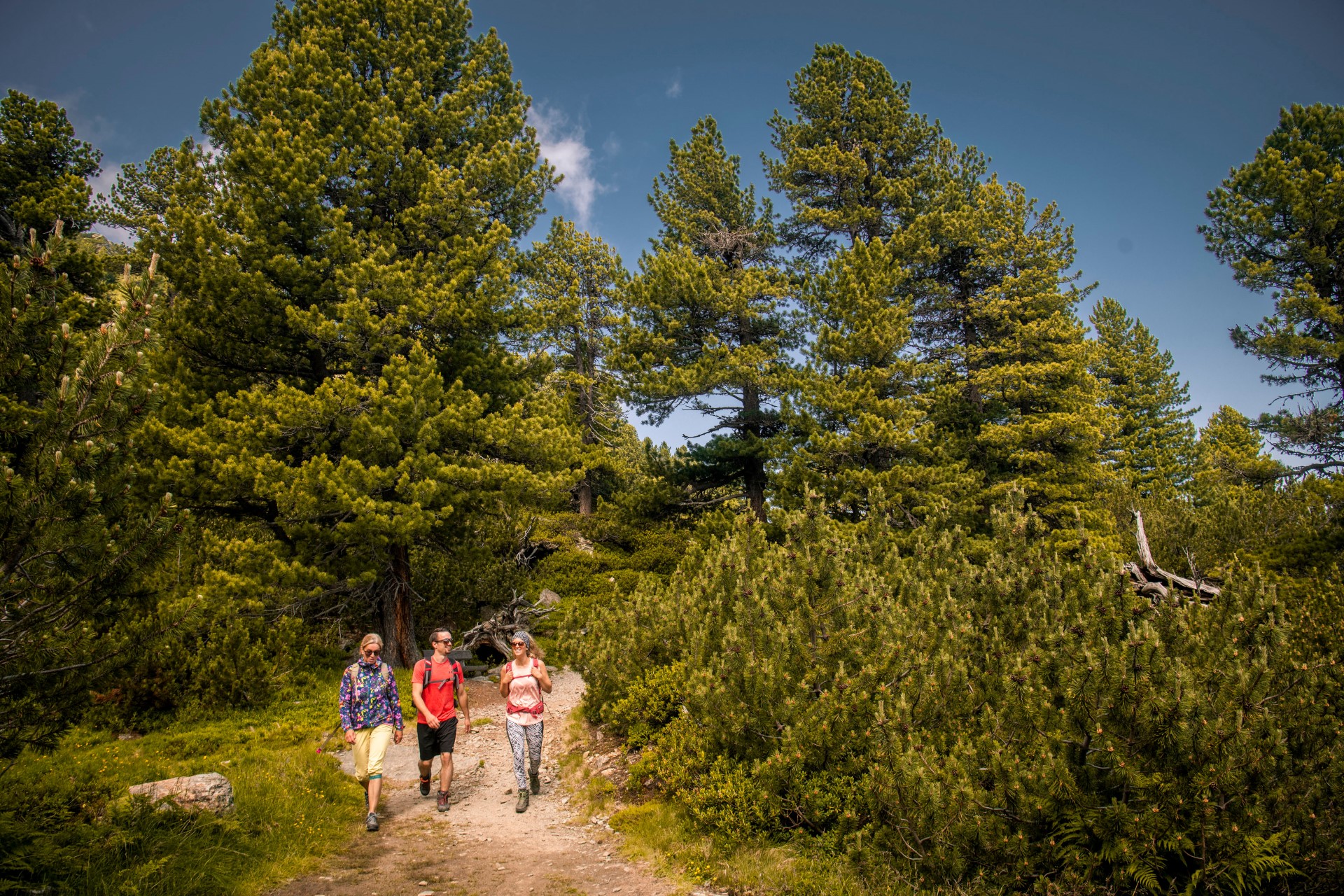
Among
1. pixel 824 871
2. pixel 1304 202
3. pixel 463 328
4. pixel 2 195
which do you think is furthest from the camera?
pixel 1304 202

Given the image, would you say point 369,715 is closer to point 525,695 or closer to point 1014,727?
point 525,695

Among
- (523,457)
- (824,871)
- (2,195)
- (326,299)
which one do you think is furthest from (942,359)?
(2,195)

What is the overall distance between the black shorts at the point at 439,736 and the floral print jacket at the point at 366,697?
1.84 ft

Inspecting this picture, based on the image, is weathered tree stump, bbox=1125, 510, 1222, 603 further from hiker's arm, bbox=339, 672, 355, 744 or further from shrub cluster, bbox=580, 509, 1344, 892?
hiker's arm, bbox=339, 672, 355, 744

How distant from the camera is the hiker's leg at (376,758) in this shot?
250 inches

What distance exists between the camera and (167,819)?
15.9 ft

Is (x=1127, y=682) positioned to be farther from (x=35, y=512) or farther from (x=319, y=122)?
(x=319, y=122)

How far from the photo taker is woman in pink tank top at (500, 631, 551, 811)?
7.02 m

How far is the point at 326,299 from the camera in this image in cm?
1206

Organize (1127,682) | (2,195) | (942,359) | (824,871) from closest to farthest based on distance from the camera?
1. (1127,682)
2. (824,871)
3. (2,195)
4. (942,359)

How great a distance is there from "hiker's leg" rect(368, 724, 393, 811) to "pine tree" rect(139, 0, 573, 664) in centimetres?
437

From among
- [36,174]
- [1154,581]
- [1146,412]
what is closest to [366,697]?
[1154,581]

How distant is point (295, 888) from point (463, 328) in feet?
32.5

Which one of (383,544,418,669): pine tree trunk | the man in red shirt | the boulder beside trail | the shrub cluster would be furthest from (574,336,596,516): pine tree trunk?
the boulder beside trail
